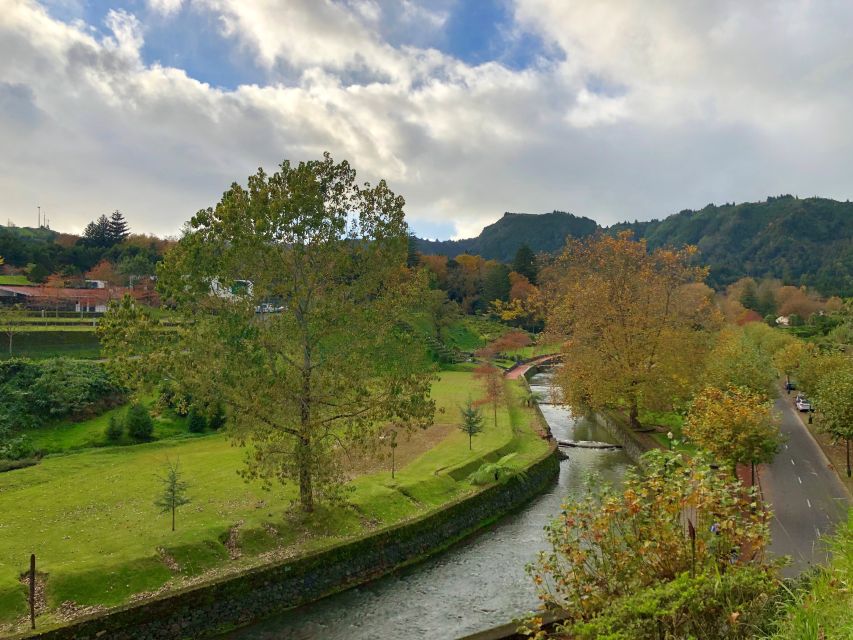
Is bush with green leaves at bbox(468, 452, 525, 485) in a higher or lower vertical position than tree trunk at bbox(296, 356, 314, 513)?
lower

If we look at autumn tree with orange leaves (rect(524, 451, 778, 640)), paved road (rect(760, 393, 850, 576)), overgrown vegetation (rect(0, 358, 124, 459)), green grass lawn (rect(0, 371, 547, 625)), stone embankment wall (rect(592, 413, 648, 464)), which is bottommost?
stone embankment wall (rect(592, 413, 648, 464))

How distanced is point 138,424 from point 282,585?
53.9ft

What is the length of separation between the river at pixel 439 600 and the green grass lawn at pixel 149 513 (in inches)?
75.9

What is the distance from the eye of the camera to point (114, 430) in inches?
1126

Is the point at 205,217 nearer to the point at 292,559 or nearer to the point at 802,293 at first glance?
the point at 292,559

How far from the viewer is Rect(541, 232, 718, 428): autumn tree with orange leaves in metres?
33.9

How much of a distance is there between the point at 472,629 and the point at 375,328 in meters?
9.74

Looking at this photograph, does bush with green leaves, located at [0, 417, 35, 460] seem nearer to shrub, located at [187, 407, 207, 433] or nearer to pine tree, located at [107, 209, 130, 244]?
shrub, located at [187, 407, 207, 433]

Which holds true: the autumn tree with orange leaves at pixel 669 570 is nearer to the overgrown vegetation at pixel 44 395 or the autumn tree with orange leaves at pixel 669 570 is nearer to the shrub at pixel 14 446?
the overgrown vegetation at pixel 44 395

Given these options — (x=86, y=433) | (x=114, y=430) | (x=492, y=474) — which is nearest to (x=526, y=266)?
(x=492, y=474)

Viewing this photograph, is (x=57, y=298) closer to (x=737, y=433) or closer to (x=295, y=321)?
(x=295, y=321)

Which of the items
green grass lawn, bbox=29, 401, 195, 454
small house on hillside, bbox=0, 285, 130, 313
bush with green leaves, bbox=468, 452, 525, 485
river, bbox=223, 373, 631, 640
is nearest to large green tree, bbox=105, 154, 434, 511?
river, bbox=223, 373, 631, 640

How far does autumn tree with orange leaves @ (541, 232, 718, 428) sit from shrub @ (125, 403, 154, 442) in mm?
24373

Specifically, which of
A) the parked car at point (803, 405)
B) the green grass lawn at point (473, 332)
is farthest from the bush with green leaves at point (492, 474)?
the green grass lawn at point (473, 332)
